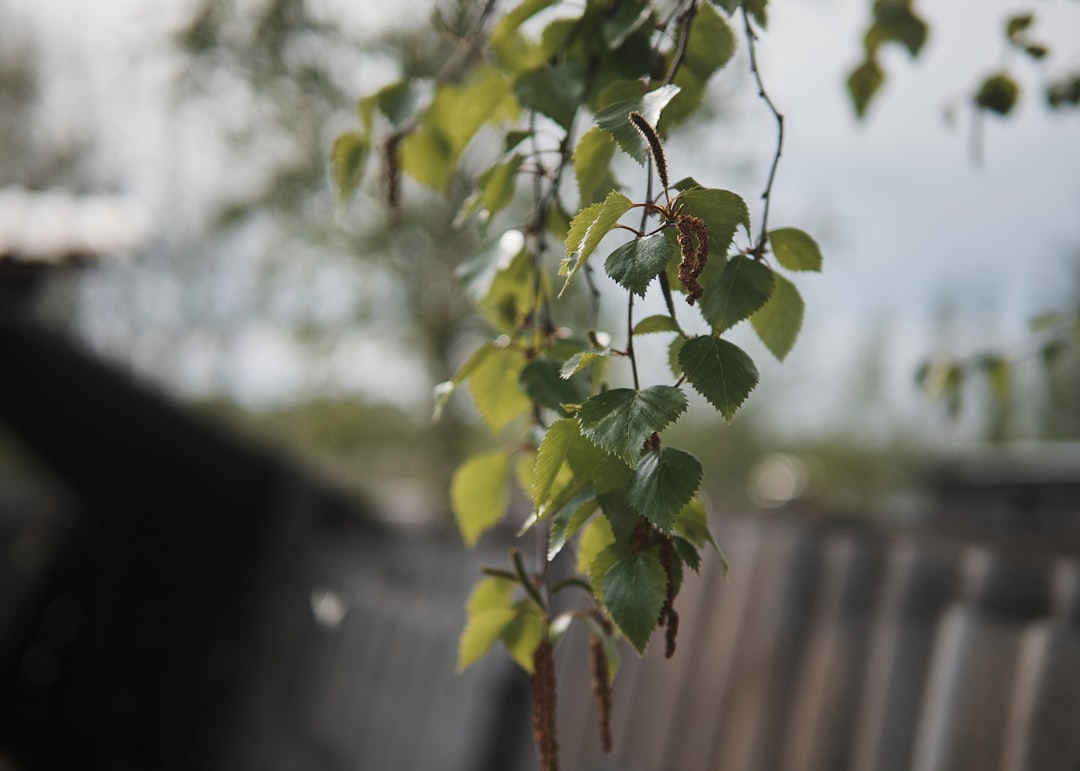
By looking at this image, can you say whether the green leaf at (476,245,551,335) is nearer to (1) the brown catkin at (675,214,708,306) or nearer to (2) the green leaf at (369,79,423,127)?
(2) the green leaf at (369,79,423,127)

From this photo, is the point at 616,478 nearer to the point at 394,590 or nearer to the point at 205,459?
the point at 394,590

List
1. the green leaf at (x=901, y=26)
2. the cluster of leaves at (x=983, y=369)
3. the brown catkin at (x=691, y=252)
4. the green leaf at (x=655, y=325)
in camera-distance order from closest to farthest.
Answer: the brown catkin at (x=691, y=252) < the green leaf at (x=655, y=325) < the green leaf at (x=901, y=26) < the cluster of leaves at (x=983, y=369)

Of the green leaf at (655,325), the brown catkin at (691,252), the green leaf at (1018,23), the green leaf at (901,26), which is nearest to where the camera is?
the brown catkin at (691,252)

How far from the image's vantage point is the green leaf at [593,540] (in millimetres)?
683

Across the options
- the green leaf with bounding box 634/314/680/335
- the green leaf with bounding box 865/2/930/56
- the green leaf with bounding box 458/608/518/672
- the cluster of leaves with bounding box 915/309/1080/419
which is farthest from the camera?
the cluster of leaves with bounding box 915/309/1080/419

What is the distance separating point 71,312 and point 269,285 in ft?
15.4

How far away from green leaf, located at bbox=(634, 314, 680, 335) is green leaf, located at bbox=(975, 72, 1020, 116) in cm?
93

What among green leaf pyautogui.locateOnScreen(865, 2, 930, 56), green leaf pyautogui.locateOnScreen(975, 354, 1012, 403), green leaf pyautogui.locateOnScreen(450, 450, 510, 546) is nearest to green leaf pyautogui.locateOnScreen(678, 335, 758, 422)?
green leaf pyautogui.locateOnScreen(450, 450, 510, 546)

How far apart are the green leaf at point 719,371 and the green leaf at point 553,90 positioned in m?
0.28

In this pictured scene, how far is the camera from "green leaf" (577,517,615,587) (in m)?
0.68

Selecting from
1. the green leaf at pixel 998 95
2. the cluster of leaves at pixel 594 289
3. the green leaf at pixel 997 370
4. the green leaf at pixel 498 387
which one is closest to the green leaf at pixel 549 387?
the cluster of leaves at pixel 594 289

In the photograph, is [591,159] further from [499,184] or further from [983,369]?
[983,369]

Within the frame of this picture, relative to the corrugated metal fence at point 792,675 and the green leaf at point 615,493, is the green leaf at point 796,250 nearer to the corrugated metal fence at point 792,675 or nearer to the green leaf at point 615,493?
the green leaf at point 615,493

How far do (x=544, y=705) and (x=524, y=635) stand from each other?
0.08 metres
